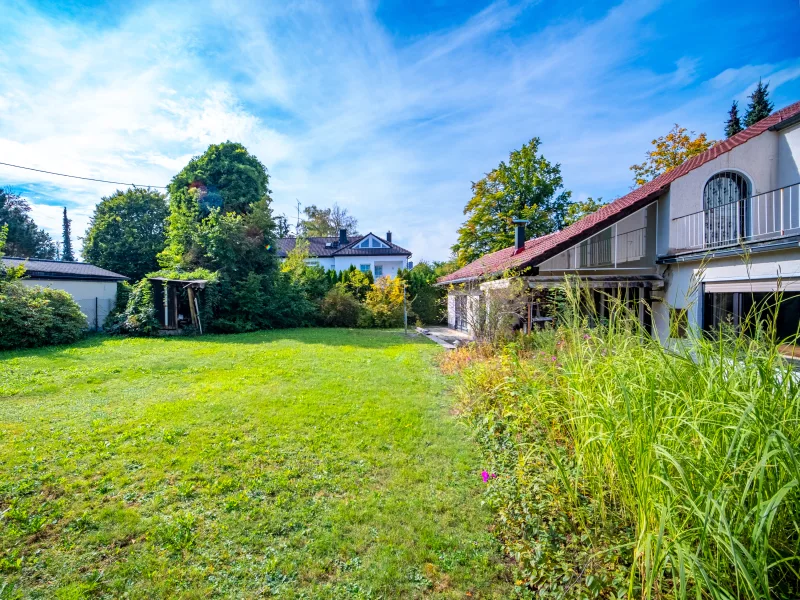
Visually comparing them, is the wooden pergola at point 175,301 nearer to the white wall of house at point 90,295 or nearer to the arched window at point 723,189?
the white wall of house at point 90,295

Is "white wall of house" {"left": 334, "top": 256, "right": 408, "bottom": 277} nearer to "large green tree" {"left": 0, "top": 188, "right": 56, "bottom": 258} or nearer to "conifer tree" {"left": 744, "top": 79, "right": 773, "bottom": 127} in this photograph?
"conifer tree" {"left": 744, "top": 79, "right": 773, "bottom": 127}

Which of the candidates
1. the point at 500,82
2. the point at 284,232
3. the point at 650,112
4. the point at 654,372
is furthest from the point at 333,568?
the point at 284,232

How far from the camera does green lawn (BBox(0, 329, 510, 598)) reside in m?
2.38

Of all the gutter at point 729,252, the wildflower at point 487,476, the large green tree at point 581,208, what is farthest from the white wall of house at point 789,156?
the large green tree at point 581,208

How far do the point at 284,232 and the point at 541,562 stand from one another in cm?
4392

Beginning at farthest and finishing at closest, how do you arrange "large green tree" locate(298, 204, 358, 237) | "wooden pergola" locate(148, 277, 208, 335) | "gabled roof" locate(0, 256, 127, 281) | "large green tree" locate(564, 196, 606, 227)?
"large green tree" locate(298, 204, 358, 237) → "large green tree" locate(564, 196, 606, 227) → "gabled roof" locate(0, 256, 127, 281) → "wooden pergola" locate(148, 277, 208, 335)

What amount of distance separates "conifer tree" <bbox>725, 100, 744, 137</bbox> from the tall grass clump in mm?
35607

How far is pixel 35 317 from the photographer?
11.3 metres

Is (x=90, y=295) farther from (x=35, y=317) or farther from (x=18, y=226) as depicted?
(x=18, y=226)

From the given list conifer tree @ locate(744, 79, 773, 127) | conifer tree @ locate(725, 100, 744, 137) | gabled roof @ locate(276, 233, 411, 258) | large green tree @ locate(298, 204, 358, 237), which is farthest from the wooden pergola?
conifer tree @ locate(725, 100, 744, 137)

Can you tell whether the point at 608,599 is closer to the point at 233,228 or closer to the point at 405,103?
the point at 405,103

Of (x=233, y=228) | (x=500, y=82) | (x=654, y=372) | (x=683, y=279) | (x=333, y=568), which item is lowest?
(x=333, y=568)

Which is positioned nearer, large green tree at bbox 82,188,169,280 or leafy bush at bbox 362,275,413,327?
leafy bush at bbox 362,275,413,327

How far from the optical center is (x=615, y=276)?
1044 cm
